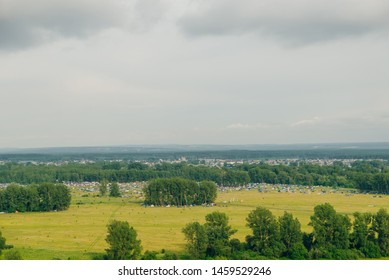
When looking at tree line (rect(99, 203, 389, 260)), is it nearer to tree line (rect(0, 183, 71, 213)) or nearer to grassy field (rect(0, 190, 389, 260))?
grassy field (rect(0, 190, 389, 260))

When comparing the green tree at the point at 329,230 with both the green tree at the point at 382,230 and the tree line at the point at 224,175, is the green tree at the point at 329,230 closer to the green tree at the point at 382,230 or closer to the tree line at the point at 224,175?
the green tree at the point at 382,230

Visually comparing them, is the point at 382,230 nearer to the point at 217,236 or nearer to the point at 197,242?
the point at 217,236

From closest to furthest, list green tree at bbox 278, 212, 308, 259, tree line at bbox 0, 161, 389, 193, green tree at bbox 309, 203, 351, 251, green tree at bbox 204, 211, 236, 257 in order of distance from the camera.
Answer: green tree at bbox 204, 211, 236, 257
green tree at bbox 278, 212, 308, 259
green tree at bbox 309, 203, 351, 251
tree line at bbox 0, 161, 389, 193

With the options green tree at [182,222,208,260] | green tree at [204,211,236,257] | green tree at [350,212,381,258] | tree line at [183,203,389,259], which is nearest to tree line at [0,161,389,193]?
green tree at [350,212,381,258]

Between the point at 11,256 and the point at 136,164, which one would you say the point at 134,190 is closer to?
the point at 136,164

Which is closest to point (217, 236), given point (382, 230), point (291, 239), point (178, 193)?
point (291, 239)
